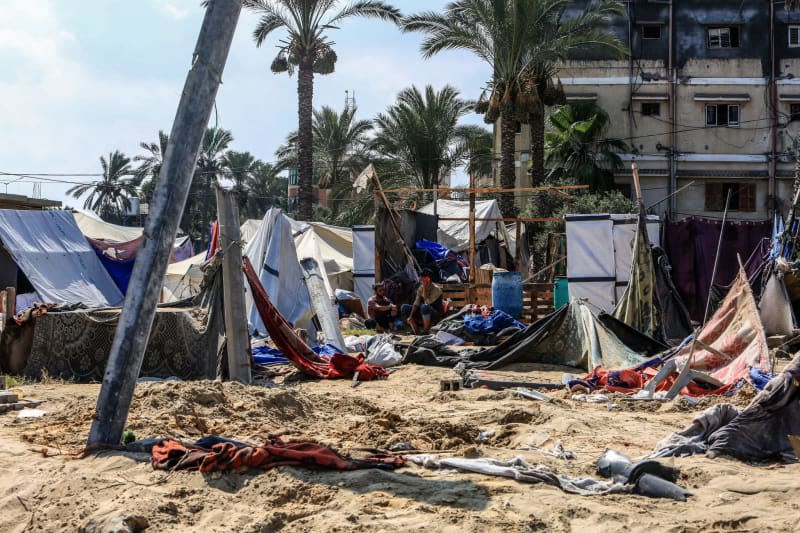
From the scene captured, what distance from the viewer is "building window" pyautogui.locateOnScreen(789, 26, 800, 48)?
31125mm

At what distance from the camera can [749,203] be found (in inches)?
1220

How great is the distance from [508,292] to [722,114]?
1932 centimetres

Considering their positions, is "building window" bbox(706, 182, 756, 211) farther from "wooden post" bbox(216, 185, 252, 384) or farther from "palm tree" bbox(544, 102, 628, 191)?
"wooden post" bbox(216, 185, 252, 384)

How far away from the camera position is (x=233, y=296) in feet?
31.1

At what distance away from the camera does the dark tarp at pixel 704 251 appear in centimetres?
1608

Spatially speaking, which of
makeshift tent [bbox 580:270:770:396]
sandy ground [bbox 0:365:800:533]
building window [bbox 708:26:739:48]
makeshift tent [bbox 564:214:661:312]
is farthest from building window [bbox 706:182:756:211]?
sandy ground [bbox 0:365:800:533]

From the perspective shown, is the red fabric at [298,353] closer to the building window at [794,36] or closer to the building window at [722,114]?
the building window at [722,114]

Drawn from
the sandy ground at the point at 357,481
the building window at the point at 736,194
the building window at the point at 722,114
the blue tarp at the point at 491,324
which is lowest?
the sandy ground at the point at 357,481

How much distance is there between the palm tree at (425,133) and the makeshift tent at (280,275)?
1633 centimetres

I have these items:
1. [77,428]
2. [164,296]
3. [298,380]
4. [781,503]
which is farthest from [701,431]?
[164,296]

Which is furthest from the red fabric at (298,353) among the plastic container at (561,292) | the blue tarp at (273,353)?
the plastic container at (561,292)

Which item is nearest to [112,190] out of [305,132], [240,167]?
[240,167]

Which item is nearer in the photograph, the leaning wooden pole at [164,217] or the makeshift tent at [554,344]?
the leaning wooden pole at [164,217]

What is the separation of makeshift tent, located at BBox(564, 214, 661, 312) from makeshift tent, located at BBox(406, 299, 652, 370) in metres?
4.18
